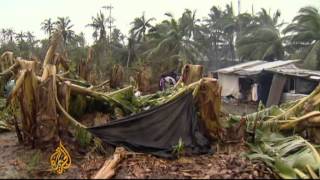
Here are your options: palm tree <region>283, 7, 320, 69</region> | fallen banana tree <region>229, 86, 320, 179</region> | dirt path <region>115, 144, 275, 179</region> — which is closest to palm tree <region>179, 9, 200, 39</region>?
palm tree <region>283, 7, 320, 69</region>

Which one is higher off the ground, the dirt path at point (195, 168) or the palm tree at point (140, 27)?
the palm tree at point (140, 27)

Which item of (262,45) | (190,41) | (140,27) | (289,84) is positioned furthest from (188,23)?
(289,84)

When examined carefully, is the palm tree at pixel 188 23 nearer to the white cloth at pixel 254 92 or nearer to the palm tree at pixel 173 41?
the palm tree at pixel 173 41

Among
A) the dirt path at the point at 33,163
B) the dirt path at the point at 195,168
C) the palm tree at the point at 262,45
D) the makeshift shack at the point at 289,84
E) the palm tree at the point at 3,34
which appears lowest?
the dirt path at the point at 33,163

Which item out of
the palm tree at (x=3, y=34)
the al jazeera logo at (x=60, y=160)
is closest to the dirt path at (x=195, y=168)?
the al jazeera logo at (x=60, y=160)

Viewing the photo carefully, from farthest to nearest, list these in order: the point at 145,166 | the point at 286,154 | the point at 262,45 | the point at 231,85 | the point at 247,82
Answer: the point at 262,45, the point at 231,85, the point at 247,82, the point at 286,154, the point at 145,166

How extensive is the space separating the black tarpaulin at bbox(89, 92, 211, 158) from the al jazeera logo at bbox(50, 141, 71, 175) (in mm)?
700

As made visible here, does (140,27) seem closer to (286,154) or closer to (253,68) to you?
(253,68)

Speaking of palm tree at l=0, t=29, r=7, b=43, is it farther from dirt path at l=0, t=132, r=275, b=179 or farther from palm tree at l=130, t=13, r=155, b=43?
dirt path at l=0, t=132, r=275, b=179

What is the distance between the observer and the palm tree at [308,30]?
22.2 m

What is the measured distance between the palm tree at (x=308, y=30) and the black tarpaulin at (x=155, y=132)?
1492cm

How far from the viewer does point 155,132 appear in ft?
25.6

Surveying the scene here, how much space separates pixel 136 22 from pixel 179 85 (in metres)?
32.3

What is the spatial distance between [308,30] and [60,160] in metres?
18.5
